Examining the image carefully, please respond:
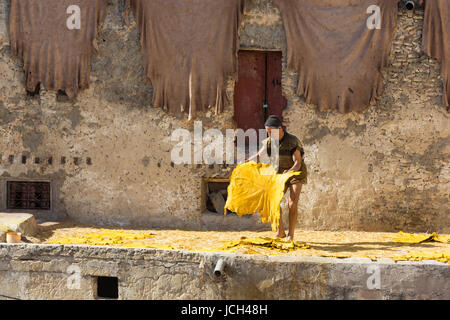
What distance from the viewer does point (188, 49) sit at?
859cm

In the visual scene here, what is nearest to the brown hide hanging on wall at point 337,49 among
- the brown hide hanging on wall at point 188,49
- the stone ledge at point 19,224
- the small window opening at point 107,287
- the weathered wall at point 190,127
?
the weathered wall at point 190,127

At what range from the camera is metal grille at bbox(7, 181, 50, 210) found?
9016mm

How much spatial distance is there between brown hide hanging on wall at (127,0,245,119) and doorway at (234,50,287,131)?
382 mm

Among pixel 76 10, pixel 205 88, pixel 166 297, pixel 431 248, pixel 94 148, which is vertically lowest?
pixel 166 297

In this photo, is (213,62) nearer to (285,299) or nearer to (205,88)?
(205,88)

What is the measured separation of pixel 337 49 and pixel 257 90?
1492 millimetres

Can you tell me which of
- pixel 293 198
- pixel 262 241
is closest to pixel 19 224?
pixel 262 241

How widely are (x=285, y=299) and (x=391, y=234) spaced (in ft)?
9.32

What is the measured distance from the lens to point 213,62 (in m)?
8.59

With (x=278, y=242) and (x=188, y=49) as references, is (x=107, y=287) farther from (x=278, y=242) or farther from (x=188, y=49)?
(x=188, y=49)

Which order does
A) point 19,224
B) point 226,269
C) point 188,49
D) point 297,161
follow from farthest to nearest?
point 188,49, point 19,224, point 297,161, point 226,269

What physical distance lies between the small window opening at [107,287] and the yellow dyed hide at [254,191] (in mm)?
1876

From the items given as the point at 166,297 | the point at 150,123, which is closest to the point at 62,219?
the point at 150,123

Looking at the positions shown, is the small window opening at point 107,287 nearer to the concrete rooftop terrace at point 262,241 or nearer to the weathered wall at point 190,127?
the concrete rooftop terrace at point 262,241
